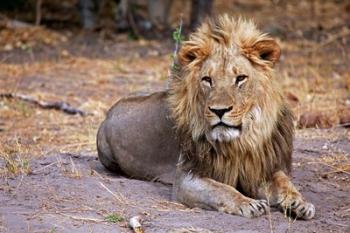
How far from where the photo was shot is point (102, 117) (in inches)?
328

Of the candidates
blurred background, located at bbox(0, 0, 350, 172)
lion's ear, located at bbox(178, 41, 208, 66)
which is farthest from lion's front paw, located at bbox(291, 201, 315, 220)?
blurred background, located at bbox(0, 0, 350, 172)

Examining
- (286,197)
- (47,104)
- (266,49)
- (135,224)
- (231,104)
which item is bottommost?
(47,104)

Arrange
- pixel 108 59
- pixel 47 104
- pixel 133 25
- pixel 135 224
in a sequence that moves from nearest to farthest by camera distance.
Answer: pixel 135 224, pixel 47 104, pixel 108 59, pixel 133 25

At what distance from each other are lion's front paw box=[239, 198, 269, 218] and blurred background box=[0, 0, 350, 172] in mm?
1804

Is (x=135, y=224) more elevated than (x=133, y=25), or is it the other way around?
(x=133, y=25)

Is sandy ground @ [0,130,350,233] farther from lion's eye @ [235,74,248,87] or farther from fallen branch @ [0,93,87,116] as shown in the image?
fallen branch @ [0,93,87,116]

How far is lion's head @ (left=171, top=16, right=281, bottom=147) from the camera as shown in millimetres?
4734

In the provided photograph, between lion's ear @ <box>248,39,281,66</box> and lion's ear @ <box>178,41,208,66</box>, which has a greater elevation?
lion's ear @ <box>248,39,281,66</box>

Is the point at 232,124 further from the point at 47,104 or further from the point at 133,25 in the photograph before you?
the point at 133,25

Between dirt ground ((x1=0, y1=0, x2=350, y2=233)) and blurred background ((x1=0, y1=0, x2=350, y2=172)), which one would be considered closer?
dirt ground ((x1=0, y1=0, x2=350, y2=233))

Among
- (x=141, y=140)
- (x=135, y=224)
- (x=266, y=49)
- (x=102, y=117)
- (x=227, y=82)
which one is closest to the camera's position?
(x=135, y=224)

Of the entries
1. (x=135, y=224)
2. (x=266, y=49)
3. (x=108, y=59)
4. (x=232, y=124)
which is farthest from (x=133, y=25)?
(x=135, y=224)

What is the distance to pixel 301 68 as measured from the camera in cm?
1077

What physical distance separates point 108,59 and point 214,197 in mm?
6981
